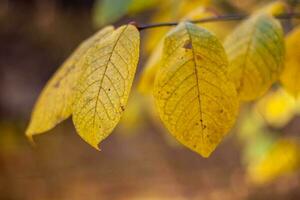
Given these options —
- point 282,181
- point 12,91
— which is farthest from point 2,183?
point 282,181

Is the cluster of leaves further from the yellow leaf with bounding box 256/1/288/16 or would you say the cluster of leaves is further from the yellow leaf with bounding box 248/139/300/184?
the yellow leaf with bounding box 248/139/300/184

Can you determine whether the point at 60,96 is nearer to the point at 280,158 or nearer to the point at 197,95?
the point at 197,95

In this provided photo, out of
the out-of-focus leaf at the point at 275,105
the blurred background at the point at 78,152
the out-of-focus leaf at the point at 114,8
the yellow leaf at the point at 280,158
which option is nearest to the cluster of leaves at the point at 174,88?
the out-of-focus leaf at the point at 114,8

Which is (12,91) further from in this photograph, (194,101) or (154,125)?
(194,101)

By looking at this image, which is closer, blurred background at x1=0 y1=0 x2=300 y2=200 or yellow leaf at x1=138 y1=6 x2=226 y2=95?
yellow leaf at x1=138 y1=6 x2=226 y2=95

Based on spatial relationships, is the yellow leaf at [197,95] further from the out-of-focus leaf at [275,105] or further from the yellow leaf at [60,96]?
the out-of-focus leaf at [275,105]

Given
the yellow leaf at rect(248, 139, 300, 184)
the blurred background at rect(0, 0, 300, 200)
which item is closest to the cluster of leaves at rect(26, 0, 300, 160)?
the yellow leaf at rect(248, 139, 300, 184)
